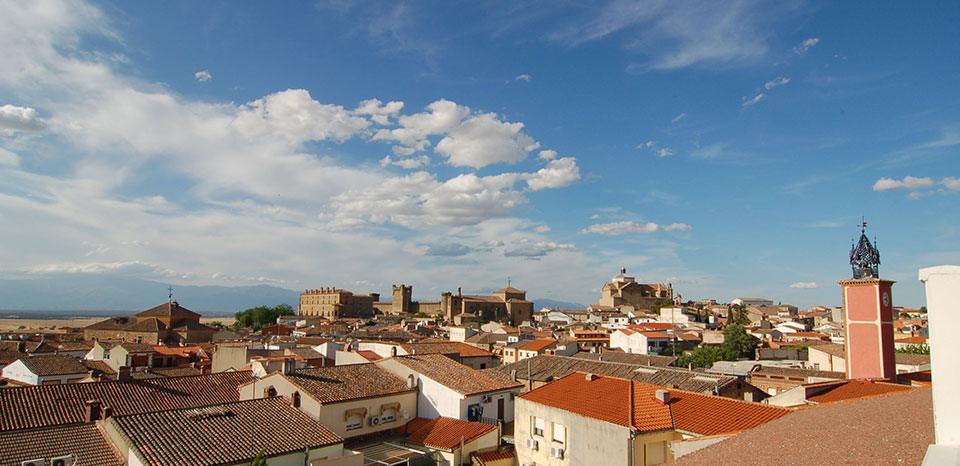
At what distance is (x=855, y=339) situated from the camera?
25156 millimetres

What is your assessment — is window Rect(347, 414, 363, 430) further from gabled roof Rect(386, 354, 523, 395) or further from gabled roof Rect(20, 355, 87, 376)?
gabled roof Rect(20, 355, 87, 376)

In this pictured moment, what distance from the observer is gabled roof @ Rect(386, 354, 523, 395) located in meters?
21.1

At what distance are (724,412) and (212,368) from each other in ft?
99.0

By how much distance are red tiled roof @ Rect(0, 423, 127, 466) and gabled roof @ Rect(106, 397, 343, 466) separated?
62 cm

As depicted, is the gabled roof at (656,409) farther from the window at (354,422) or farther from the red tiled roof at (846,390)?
the window at (354,422)

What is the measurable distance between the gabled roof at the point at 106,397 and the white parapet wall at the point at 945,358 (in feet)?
68.3

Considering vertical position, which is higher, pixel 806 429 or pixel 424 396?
pixel 806 429

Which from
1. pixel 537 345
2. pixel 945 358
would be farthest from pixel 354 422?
pixel 537 345

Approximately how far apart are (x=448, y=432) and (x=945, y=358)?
16.8 meters

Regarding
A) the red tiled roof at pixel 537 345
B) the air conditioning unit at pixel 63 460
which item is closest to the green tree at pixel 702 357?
the red tiled roof at pixel 537 345

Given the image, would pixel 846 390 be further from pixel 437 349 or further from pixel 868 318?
pixel 437 349

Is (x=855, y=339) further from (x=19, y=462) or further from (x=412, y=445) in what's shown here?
(x=19, y=462)

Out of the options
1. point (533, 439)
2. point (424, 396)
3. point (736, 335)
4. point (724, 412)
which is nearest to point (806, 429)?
point (724, 412)

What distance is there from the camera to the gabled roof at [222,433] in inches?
521
